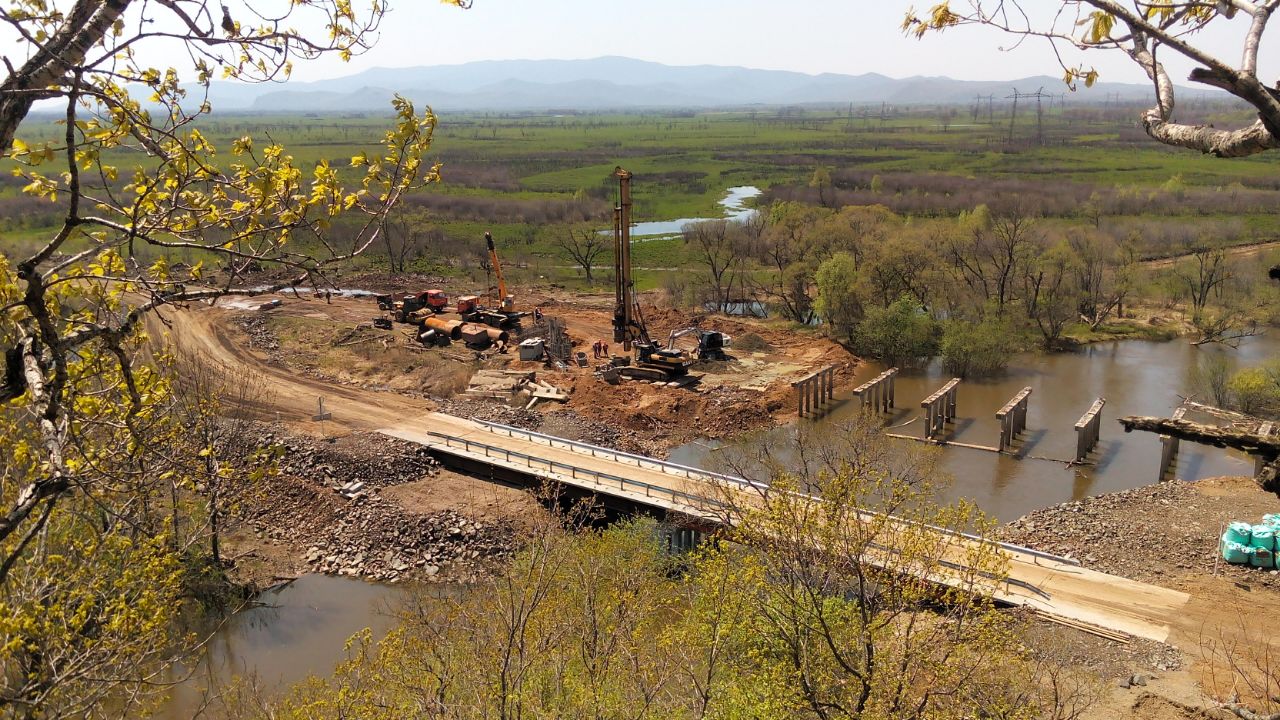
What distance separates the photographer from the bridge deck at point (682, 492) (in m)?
18.2

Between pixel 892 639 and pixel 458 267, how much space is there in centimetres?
5469

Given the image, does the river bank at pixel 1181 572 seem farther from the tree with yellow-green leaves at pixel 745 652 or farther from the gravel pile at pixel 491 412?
the gravel pile at pixel 491 412

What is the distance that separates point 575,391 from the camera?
3594cm

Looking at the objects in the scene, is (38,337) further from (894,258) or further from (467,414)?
(894,258)

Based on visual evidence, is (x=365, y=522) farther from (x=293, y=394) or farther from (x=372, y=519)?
(x=293, y=394)

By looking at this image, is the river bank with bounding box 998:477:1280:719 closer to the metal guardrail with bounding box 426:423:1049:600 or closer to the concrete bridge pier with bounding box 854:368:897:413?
the metal guardrail with bounding box 426:423:1049:600

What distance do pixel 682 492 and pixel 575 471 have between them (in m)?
4.17

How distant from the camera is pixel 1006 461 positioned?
29781 millimetres

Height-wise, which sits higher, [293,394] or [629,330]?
[629,330]

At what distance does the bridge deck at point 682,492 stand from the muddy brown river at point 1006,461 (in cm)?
527

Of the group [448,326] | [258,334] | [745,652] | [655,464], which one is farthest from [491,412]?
[745,652]

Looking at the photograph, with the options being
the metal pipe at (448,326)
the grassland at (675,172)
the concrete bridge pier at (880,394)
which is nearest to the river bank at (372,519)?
the metal pipe at (448,326)

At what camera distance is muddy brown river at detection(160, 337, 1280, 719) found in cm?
2036

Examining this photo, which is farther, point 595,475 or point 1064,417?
point 1064,417
